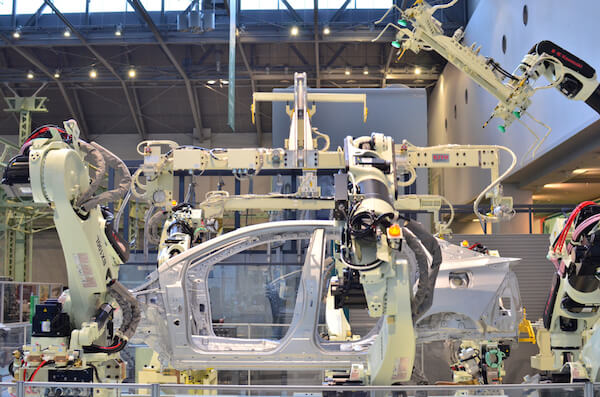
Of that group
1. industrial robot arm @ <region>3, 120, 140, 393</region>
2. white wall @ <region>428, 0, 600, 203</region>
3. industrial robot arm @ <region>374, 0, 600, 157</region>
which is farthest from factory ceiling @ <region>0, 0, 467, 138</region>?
industrial robot arm @ <region>3, 120, 140, 393</region>

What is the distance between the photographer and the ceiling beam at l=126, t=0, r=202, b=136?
15797 millimetres

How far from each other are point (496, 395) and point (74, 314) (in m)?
3.20

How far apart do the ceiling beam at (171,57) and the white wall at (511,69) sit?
26.2ft

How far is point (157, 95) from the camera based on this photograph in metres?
20.7

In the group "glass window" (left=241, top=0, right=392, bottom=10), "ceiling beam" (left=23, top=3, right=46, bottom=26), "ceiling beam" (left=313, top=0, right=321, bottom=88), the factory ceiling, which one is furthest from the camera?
"ceiling beam" (left=23, top=3, right=46, bottom=26)

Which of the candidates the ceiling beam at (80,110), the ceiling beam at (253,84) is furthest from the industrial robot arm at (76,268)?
the ceiling beam at (80,110)

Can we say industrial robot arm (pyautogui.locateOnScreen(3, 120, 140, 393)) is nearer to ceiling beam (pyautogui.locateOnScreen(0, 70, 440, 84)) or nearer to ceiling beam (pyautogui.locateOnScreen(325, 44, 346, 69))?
ceiling beam (pyautogui.locateOnScreen(0, 70, 440, 84))

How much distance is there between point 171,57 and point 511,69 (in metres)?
9.53

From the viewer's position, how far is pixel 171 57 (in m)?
17.7

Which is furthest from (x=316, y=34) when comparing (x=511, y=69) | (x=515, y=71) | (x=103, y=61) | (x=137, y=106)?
(x=515, y=71)

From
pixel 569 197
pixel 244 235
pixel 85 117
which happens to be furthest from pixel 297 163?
pixel 85 117

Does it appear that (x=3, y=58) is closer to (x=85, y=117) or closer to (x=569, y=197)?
(x=85, y=117)

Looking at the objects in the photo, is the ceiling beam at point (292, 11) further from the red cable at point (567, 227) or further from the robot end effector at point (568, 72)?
the red cable at point (567, 227)

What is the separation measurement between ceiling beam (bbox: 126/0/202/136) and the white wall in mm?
7976
